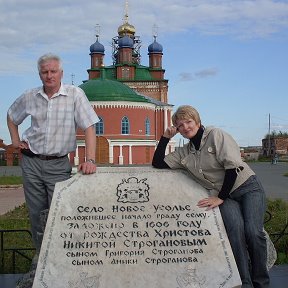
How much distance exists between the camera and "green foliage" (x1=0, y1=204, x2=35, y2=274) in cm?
675

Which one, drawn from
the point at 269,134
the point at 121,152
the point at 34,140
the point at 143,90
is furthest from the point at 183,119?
the point at 269,134

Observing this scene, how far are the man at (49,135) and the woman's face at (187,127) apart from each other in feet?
2.44

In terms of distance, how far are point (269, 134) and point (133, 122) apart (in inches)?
1432

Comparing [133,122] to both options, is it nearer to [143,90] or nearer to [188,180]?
[143,90]

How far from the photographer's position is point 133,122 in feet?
122

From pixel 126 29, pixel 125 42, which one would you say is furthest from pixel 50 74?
pixel 126 29

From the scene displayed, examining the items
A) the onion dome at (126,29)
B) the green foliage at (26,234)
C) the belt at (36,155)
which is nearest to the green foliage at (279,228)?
the green foliage at (26,234)

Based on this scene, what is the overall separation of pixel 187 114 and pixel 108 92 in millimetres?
33259

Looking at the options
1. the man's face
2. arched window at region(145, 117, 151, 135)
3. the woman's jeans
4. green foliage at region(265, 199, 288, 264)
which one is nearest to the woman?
the woman's jeans

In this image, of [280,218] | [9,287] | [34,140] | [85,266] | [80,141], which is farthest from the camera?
[80,141]

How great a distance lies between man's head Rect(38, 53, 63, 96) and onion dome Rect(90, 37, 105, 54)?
156 feet

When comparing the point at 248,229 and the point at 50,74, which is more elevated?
the point at 50,74

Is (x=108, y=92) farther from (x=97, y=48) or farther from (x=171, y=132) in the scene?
(x=171, y=132)

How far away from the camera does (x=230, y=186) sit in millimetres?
3887
